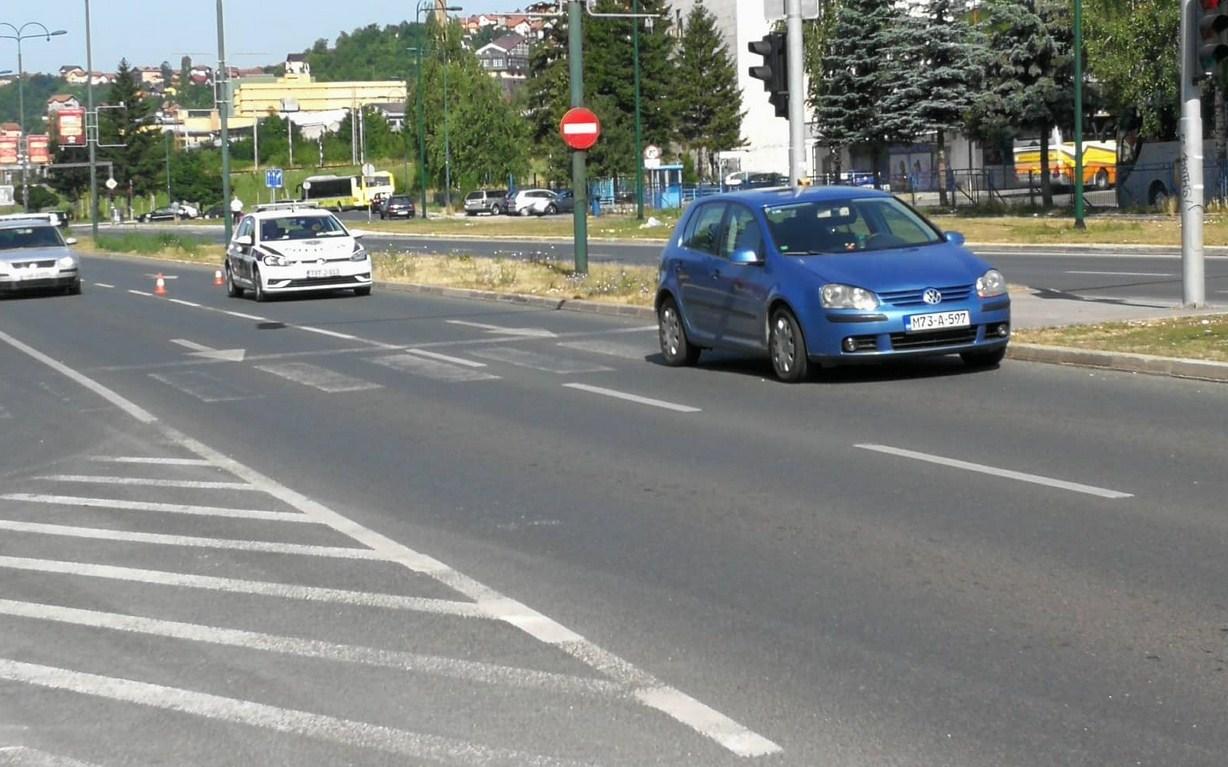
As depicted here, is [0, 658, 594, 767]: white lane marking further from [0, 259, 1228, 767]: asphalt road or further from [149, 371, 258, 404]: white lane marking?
[149, 371, 258, 404]: white lane marking

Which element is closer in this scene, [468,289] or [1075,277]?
[1075,277]

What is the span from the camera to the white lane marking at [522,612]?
5602 mm

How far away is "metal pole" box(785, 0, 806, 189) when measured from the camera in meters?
22.2

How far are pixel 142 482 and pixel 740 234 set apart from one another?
264 inches

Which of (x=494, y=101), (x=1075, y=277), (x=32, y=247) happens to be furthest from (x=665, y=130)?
(x=1075, y=277)

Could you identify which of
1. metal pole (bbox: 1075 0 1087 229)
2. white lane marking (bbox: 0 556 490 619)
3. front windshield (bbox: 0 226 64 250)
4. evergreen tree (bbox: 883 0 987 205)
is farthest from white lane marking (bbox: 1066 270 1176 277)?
evergreen tree (bbox: 883 0 987 205)

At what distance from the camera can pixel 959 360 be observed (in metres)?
16.3

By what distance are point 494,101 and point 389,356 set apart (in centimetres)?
A: 8054

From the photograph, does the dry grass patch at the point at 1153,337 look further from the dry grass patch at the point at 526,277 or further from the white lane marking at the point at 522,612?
the dry grass patch at the point at 526,277

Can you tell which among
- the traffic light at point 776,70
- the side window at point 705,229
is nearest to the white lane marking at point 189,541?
the side window at point 705,229

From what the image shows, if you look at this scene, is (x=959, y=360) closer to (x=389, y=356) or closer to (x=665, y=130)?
(x=389, y=356)

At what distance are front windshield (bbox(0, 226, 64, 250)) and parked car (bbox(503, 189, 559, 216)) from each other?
56.4 metres

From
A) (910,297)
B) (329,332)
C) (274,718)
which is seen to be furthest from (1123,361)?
(329,332)

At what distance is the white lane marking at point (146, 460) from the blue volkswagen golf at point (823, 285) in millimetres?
5245
